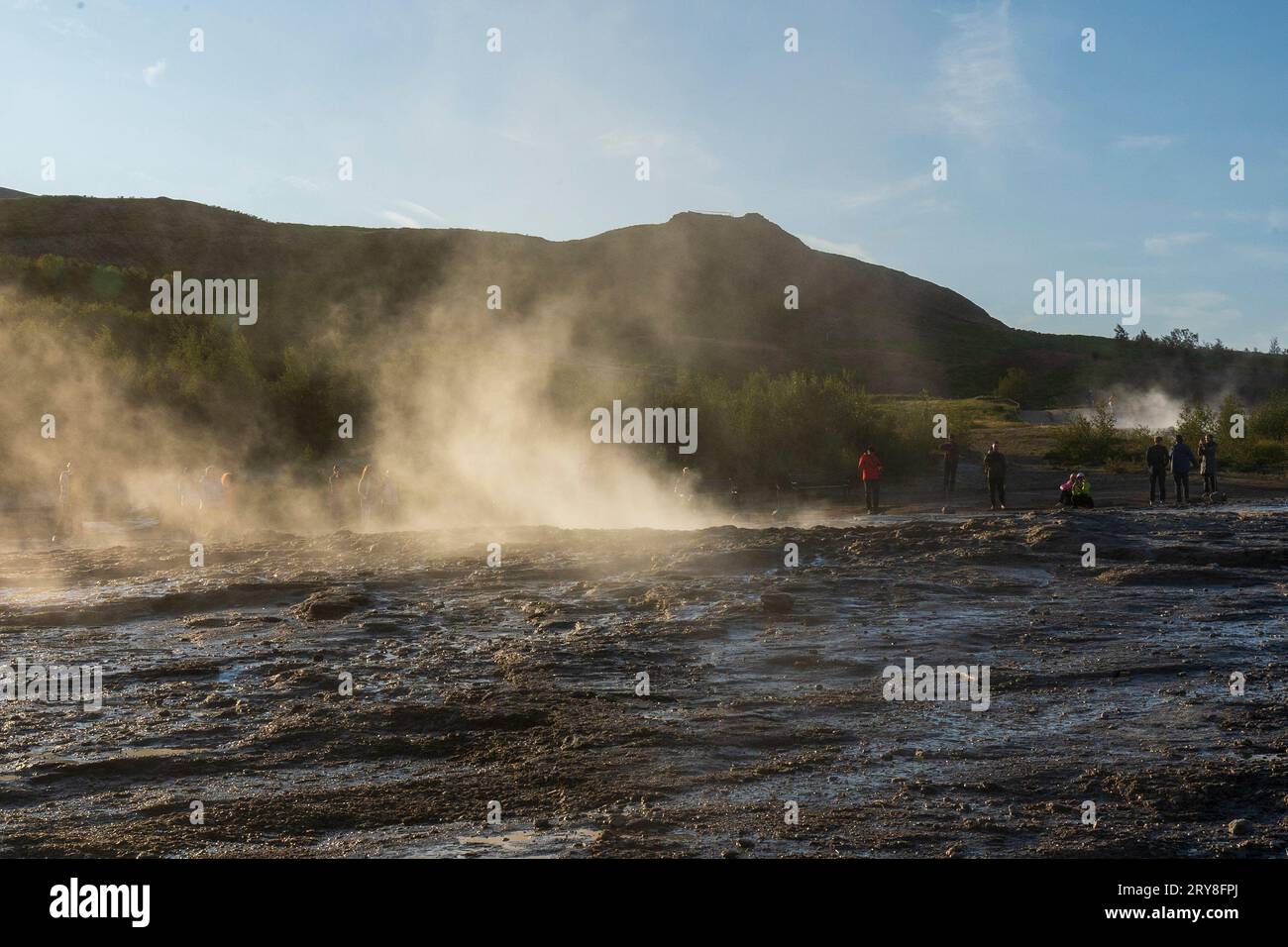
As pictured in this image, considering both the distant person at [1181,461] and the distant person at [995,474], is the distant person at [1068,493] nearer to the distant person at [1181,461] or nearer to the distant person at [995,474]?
the distant person at [995,474]

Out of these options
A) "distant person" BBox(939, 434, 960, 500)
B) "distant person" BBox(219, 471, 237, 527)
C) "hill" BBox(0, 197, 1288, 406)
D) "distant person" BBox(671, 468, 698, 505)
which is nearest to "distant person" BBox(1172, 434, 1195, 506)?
"distant person" BBox(939, 434, 960, 500)

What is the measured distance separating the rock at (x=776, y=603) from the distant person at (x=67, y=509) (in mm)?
15915

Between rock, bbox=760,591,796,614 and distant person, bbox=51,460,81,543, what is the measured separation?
627 inches

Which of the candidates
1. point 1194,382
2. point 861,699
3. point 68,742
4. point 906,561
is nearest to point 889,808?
point 861,699

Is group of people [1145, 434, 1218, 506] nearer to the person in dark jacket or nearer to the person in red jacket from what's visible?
the person in dark jacket

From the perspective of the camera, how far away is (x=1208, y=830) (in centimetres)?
595

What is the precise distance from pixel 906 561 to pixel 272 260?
3439 inches

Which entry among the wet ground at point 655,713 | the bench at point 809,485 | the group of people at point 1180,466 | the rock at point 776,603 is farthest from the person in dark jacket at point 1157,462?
the rock at point 776,603

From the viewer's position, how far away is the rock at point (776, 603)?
13492 millimetres

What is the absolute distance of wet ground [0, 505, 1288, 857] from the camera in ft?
20.2

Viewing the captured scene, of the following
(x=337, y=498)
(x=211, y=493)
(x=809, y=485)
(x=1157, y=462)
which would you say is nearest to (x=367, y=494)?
(x=211, y=493)

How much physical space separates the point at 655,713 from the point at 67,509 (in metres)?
18.9

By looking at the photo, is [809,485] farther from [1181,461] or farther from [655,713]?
[655,713]

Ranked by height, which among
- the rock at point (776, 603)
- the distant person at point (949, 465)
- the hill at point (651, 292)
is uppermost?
the hill at point (651, 292)
